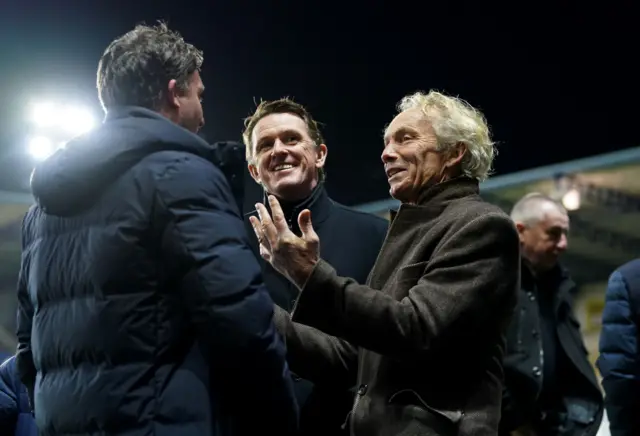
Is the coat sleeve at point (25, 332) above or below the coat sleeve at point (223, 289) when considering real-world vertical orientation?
below

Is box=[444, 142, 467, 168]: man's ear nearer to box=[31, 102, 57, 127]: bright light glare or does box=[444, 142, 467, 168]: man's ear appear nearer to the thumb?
the thumb

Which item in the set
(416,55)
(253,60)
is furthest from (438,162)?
(416,55)

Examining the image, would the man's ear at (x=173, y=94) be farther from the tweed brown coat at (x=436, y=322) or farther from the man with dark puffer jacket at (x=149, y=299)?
the tweed brown coat at (x=436, y=322)

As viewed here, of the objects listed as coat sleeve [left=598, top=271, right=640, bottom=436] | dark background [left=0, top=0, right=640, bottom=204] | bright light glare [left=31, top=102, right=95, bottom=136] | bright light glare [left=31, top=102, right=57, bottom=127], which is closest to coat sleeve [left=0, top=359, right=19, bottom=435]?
coat sleeve [left=598, top=271, right=640, bottom=436]

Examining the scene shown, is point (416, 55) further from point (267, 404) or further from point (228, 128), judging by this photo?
point (267, 404)

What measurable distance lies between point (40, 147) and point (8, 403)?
11.7ft

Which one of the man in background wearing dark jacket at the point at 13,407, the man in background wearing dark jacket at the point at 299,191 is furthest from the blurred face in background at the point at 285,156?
the man in background wearing dark jacket at the point at 13,407

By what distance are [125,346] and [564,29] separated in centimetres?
621

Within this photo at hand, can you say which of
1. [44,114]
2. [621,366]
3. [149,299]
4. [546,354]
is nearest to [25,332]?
[149,299]

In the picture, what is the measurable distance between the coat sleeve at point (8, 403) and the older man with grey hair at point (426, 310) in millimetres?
1242

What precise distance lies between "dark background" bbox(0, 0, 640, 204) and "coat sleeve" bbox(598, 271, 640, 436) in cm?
331

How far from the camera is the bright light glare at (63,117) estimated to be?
243 inches

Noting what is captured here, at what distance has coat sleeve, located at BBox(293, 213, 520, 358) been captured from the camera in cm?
201

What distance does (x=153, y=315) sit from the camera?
1817mm
